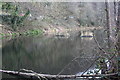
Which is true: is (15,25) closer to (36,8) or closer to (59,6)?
(36,8)

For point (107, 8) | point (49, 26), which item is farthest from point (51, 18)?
point (107, 8)

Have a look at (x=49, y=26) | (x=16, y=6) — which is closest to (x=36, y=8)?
(x=49, y=26)

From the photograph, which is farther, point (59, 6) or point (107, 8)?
point (59, 6)

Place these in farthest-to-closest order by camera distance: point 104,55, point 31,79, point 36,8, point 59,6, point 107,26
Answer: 1. point 59,6
2. point 36,8
3. point 107,26
4. point 31,79
5. point 104,55

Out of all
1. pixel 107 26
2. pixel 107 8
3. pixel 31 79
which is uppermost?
pixel 107 8

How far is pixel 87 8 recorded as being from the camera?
72.9 m

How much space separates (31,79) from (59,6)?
64029mm

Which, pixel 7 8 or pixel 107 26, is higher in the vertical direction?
pixel 7 8

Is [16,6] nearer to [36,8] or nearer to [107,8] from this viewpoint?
[36,8]

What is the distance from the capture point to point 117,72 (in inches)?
158

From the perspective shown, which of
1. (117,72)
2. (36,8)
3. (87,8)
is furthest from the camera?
(87,8)

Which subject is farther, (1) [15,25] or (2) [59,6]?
(2) [59,6]

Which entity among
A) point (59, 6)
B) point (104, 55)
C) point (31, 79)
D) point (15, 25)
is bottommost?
point (31, 79)

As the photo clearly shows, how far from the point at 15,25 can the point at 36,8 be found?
47.5ft
